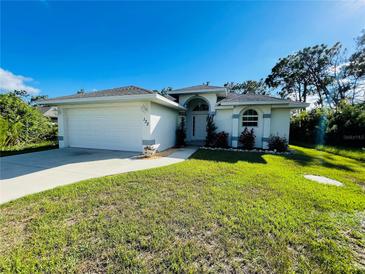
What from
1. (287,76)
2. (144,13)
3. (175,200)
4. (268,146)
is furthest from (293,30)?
(287,76)

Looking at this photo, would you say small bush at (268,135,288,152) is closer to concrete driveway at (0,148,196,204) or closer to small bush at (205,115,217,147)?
small bush at (205,115,217,147)

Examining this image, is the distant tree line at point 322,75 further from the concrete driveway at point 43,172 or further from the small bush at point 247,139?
the concrete driveway at point 43,172

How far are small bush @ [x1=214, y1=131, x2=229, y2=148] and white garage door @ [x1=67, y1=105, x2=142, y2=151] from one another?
511cm

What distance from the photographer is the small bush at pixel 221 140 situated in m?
10.2

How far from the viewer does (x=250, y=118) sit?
1041 centimetres

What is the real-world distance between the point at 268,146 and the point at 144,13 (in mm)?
10931

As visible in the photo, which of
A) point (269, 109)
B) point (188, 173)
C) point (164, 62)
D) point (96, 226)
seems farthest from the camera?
point (164, 62)

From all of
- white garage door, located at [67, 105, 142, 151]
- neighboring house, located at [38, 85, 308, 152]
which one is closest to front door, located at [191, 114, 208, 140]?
neighboring house, located at [38, 85, 308, 152]

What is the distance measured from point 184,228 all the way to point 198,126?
10.6m

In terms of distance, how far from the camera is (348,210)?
10.1 feet

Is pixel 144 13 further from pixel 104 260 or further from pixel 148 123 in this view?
pixel 104 260

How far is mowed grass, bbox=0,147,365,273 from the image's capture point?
1.83 m

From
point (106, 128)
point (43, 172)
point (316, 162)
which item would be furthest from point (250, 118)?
point (43, 172)

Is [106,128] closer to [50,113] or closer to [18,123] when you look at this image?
[18,123]
